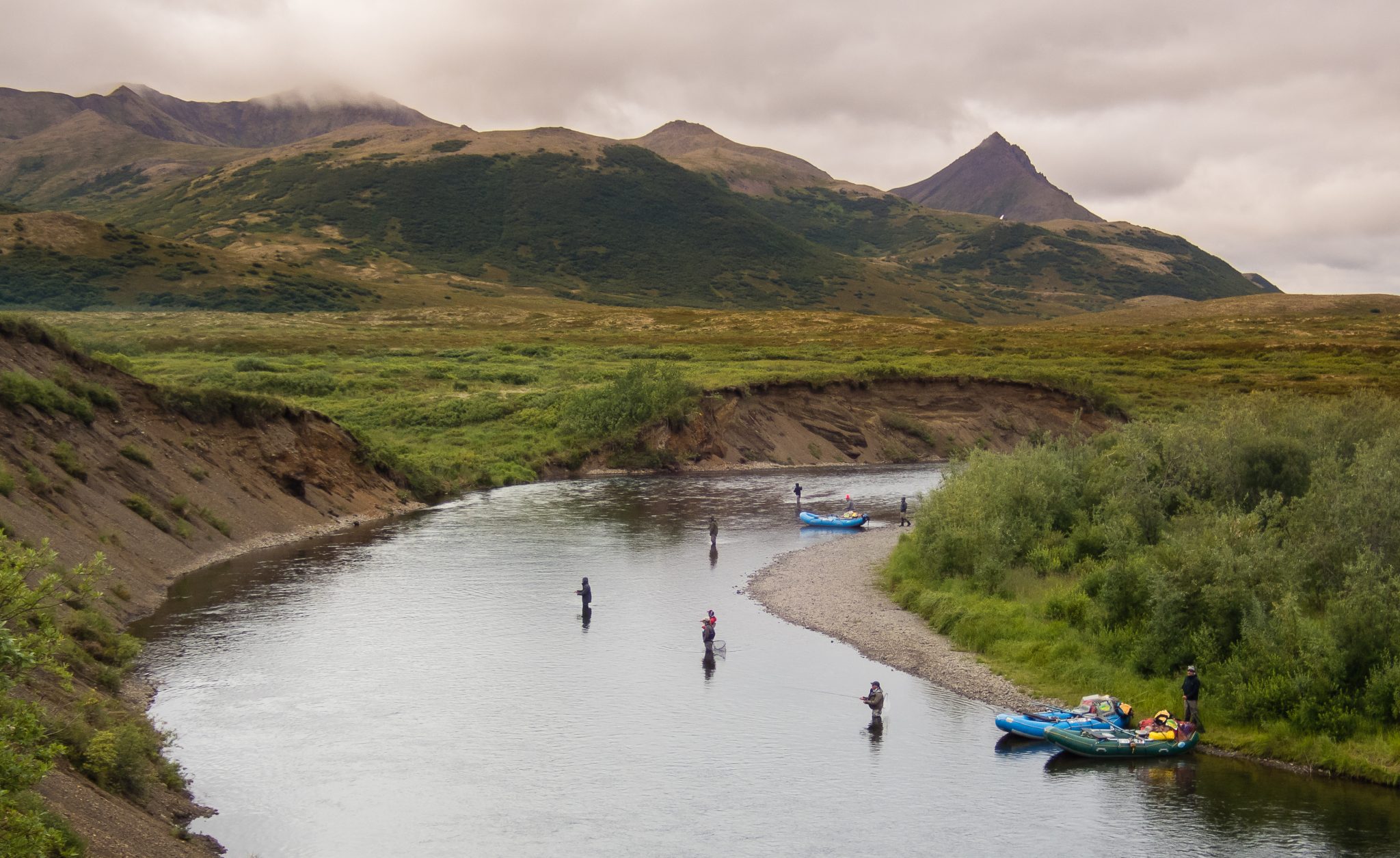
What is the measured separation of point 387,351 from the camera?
13362cm

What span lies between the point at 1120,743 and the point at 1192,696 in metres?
2.73

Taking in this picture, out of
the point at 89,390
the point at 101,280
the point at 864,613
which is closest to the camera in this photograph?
the point at 864,613

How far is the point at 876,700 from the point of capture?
111ft

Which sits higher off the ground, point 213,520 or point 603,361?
point 603,361

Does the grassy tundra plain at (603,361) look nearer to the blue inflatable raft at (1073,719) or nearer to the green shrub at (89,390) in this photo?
the green shrub at (89,390)

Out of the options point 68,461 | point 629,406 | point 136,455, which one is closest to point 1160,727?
point 68,461

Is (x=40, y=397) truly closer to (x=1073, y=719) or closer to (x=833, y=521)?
(x=833, y=521)

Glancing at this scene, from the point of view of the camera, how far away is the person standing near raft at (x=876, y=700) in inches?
1328

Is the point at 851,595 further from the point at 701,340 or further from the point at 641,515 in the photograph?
the point at 701,340

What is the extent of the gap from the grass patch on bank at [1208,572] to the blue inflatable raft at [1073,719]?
155cm

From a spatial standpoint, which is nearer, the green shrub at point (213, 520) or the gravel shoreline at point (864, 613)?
the gravel shoreline at point (864, 613)

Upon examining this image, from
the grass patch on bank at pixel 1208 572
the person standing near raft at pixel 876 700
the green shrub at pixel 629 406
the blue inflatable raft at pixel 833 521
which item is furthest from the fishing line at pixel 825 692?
the green shrub at pixel 629 406

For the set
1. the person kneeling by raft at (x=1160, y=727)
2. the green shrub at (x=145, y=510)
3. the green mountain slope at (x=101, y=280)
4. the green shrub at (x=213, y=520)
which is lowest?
the person kneeling by raft at (x=1160, y=727)

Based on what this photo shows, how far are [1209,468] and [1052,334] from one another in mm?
127599
